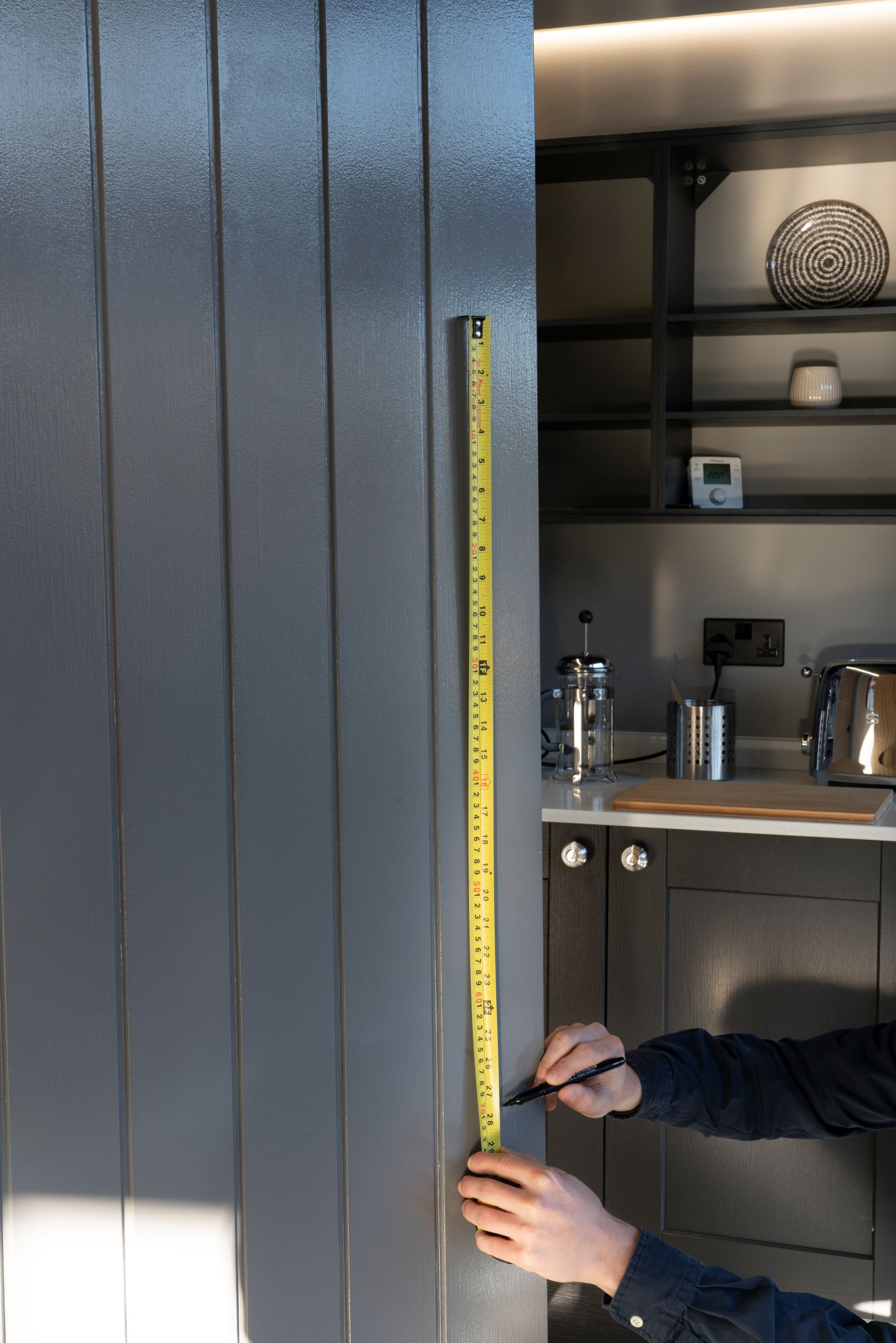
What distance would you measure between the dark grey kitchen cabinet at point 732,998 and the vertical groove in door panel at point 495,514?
1.50 metres

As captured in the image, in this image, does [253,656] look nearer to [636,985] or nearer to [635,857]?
[635,857]

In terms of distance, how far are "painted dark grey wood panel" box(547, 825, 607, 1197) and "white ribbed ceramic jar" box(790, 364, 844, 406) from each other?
3.64 feet

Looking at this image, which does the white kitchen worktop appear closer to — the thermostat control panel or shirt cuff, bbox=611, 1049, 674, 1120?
the thermostat control panel

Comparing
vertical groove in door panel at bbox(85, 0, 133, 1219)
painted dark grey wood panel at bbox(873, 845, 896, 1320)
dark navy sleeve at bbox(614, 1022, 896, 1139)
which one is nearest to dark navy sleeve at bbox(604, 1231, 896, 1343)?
dark navy sleeve at bbox(614, 1022, 896, 1139)

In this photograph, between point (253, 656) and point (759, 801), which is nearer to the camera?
point (253, 656)

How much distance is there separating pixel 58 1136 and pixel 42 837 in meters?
0.14

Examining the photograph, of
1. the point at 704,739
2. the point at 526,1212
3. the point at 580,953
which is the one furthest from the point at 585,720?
the point at 526,1212

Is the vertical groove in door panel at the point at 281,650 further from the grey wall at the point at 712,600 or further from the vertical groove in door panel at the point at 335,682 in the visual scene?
the grey wall at the point at 712,600

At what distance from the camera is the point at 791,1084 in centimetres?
121

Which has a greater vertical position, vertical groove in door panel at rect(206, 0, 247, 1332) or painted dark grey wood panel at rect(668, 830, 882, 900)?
vertical groove in door panel at rect(206, 0, 247, 1332)

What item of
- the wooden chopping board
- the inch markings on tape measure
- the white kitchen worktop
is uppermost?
the inch markings on tape measure

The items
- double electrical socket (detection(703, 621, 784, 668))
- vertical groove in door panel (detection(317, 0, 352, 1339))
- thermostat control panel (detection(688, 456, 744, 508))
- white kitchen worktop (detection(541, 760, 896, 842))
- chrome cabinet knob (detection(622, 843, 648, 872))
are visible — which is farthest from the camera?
double electrical socket (detection(703, 621, 784, 668))

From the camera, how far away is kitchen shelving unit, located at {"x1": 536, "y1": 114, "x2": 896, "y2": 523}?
2.42m

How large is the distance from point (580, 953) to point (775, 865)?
0.43 m
